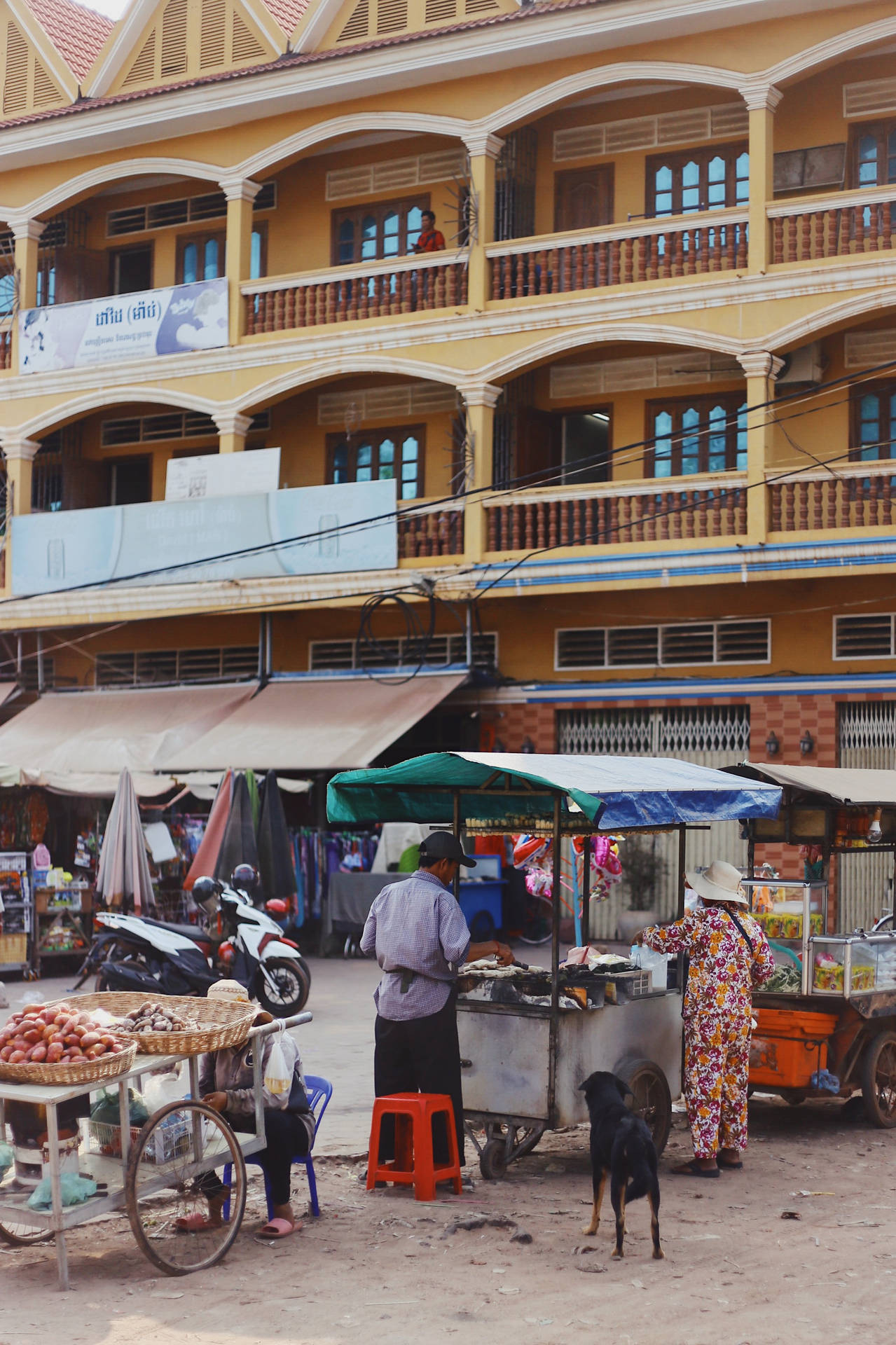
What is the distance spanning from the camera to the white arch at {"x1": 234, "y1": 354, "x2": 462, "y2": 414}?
1956cm

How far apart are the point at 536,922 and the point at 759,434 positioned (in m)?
6.27

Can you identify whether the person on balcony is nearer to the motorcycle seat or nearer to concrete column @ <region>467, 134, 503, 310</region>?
concrete column @ <region>467, 134, 503, 310</region>

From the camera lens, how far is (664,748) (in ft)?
62.5

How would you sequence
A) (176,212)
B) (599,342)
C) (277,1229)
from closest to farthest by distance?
1. (277,1229)
2. (599,342)
3. (176,212)

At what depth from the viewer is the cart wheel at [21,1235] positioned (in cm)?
663

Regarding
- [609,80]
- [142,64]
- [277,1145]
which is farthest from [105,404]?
[277,1145]

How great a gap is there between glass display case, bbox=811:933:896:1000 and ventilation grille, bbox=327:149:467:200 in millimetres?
14088

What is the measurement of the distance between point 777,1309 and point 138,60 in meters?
20.1

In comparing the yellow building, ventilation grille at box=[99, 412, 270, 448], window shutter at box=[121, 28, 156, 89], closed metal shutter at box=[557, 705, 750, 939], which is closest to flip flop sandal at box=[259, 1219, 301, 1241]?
the yellow building

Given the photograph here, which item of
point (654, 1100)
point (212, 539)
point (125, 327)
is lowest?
point (654, 1100)

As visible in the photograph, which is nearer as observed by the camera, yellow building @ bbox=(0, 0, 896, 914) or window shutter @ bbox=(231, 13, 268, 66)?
yellow building @ bbox=(0, 0, 896, 914)

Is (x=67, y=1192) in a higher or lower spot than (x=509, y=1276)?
higher

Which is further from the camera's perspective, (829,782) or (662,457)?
(662,457)

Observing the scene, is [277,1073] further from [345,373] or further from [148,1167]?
[345,373]
